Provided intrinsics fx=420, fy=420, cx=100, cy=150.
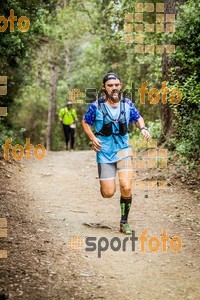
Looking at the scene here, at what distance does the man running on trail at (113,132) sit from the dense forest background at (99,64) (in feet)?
9.68

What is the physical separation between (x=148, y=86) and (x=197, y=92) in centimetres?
787

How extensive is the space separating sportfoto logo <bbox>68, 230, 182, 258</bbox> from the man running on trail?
29 cm

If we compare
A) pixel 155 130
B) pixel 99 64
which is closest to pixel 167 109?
pixel 155 130

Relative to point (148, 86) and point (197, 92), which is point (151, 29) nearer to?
point (197, 92)

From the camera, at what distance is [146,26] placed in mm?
11805

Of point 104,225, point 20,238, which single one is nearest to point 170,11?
point 104,225

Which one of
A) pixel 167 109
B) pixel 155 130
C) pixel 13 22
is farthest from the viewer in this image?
pixel 155 130

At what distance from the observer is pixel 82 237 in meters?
6.30

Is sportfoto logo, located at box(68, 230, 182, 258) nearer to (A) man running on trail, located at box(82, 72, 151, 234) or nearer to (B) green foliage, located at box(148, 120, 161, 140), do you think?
(A) man running on trail, located at box(82, 72, 151, 234)

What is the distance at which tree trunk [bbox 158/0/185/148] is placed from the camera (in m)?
11.1

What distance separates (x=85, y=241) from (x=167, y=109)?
6.95 metres

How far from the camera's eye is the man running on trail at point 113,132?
6.19 m

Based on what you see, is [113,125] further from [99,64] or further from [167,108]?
[99,64]

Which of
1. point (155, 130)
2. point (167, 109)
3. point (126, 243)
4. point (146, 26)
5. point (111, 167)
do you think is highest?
point (146, 26)
